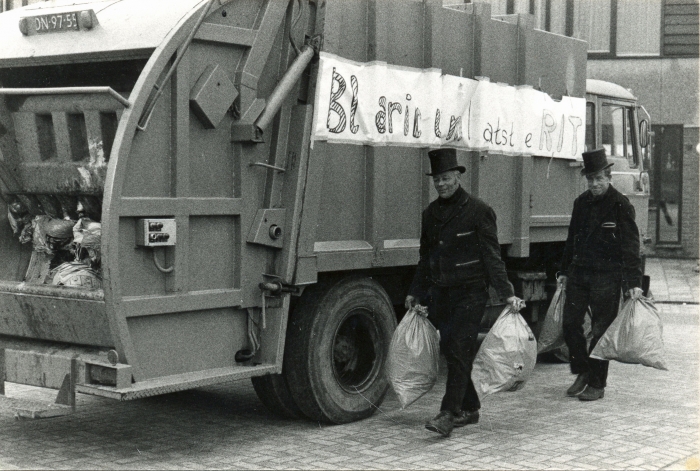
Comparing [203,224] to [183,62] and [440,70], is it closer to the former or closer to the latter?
[183,62]

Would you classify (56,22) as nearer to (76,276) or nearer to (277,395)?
(76,276)

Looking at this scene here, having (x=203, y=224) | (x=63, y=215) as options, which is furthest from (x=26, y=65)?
(x=203, y=224)

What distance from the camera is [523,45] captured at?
847 centimetres

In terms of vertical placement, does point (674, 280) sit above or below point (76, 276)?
below

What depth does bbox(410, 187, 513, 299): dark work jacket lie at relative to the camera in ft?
21.9

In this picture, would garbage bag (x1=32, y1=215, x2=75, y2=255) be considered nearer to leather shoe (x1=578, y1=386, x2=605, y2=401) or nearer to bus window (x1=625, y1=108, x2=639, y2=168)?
leather shoe (x1=578, y1=386, x2=605, y2=401)

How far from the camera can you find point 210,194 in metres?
6.08

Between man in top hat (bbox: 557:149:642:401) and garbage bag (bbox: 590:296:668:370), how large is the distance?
219 mm

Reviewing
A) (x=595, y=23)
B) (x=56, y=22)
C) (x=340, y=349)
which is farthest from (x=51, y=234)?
(x=595, y=23)

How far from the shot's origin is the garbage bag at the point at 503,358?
662cm

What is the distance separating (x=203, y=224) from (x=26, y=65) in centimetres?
159

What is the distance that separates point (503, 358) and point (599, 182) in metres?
2.04

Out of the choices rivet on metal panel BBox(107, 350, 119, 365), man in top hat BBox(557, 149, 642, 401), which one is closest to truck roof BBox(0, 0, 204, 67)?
rivet on metal panel BBox(107, 350, 119, 365)

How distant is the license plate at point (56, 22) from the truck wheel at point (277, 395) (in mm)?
2491
